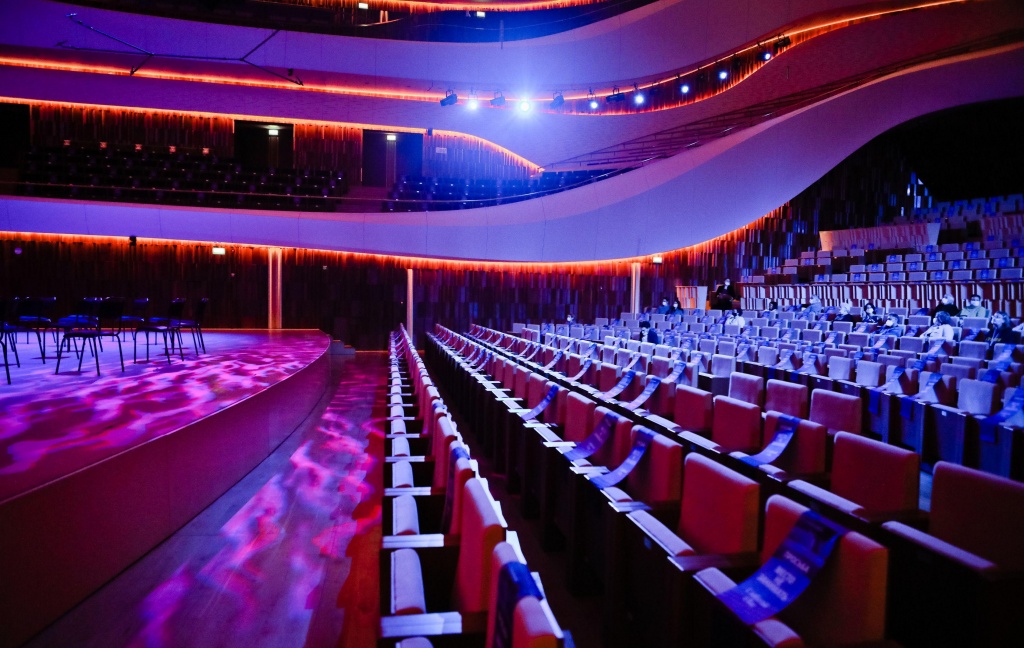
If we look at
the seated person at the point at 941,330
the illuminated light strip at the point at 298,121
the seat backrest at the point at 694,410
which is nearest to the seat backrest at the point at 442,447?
the seat backrest at the point at 694,410

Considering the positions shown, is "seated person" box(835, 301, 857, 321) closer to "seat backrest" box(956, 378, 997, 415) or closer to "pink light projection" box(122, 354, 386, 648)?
"seat backrest" box(956, 378, 997, 415)

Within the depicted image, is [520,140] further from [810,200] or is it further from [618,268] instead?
[810,200]

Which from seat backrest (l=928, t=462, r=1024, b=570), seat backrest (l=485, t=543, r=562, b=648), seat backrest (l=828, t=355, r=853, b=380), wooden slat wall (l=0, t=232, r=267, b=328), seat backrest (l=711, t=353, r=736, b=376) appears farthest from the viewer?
wooden slat wall (l=0, t=232, r=267, b=328)

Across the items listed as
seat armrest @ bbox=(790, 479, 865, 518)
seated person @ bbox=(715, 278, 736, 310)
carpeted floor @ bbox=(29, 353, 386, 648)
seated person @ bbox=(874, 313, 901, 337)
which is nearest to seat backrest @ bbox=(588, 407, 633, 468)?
seat armrest @ bbox=(790, 479, 865, 518)

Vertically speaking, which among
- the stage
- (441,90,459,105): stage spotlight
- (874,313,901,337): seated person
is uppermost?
(441,90,459,105): stage spotlight

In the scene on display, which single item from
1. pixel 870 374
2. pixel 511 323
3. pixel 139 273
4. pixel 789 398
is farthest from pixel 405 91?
pixel 789 398

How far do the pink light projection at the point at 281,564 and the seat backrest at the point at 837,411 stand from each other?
5.91 feet

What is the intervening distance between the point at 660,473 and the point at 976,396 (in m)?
2.00

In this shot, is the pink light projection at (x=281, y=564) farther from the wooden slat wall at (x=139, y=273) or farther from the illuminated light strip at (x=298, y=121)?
the illuminated light strip at (x=298, y=121)

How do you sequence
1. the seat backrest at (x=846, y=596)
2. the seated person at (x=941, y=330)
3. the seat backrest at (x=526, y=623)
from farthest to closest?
1. the seated person at (x=941, y=330)
2. the seat backrest at (x=846, y=596)
3. the seat backrest at (x=526, y=623)

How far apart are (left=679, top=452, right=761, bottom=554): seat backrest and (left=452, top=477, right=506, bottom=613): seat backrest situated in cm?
53

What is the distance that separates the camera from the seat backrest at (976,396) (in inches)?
104

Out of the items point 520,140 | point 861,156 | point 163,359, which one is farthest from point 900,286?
point 163,359

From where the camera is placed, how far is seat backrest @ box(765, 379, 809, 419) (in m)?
2.59
